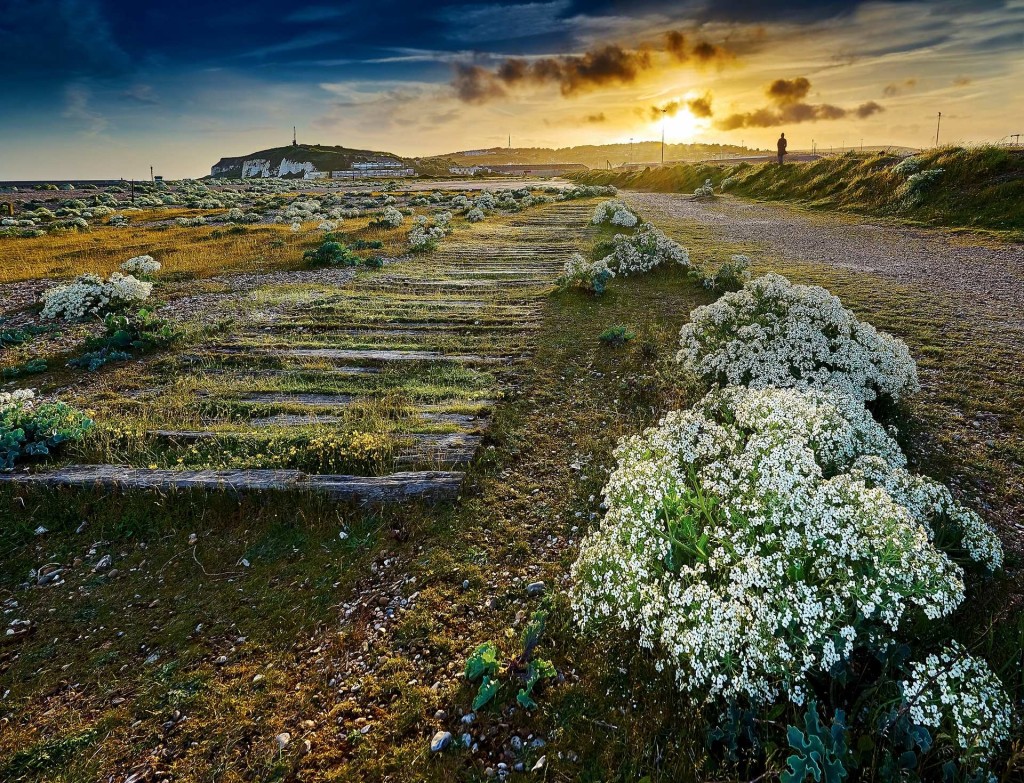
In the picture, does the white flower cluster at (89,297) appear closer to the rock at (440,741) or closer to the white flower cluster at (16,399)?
the white flower cluster at (16,399)

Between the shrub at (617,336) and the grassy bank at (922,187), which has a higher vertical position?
the grassy bank at (922,187)

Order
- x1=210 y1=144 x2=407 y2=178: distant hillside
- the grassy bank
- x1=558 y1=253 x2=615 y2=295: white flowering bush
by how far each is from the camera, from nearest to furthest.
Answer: x1=558 y1=253 x2=615 y2=295: white flowering bush → the grassy bank → x1=210 y1=144 x2=407 y2=178: distant hillside

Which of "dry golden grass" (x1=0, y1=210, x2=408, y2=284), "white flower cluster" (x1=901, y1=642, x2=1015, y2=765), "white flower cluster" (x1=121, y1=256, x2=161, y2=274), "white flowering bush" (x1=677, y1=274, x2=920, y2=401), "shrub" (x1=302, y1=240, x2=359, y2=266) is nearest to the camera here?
"white flower cluster" (x1=901, y1=642, x2=1015, y2=765)

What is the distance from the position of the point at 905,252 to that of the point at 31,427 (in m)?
21.9

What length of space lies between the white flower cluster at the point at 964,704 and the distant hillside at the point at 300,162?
164 m

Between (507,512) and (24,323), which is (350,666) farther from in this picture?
(24,323)

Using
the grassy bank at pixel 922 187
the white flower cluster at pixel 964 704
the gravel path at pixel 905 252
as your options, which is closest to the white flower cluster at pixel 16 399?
the white flower cluster at pixel 964 704

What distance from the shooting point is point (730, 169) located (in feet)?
157

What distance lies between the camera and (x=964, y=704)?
261 cm

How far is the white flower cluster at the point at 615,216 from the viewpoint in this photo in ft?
86.2

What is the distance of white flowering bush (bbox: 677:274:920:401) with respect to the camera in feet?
21.0

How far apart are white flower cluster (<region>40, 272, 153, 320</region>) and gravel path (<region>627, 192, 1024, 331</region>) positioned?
60.8 ft

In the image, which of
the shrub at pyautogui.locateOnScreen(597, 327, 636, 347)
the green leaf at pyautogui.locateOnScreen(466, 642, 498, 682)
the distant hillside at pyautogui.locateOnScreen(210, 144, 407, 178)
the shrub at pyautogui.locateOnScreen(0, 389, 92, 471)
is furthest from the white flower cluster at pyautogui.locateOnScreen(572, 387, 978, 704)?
the distant hillside at pyautogui.locateOnScreen(210, 144, 407, 178)

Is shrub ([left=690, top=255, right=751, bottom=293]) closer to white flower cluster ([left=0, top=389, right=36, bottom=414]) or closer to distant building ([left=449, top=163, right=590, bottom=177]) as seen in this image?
white flower cluster ([left=0, top=389, right=36, bottom=414])
